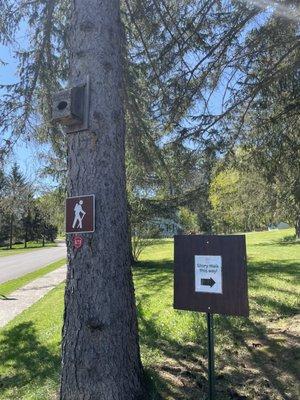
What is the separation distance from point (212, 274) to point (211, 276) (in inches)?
0.7

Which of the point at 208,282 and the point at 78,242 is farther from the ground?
the point at 78,242

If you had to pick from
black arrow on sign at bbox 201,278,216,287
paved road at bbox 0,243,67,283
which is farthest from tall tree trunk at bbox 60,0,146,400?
paved road at bbox 0,243,67,283

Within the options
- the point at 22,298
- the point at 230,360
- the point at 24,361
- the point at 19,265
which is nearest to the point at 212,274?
the point at 230,360

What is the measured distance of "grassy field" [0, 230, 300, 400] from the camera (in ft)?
13.6

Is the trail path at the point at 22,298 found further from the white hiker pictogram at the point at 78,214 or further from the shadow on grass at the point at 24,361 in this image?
the white hiker pictogram at the point at 78,214

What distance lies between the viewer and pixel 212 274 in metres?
3.51

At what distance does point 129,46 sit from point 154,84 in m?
0.68

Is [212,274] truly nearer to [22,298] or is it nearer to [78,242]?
[78,242]

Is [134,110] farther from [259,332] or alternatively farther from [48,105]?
[259,332]

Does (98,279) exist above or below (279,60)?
below

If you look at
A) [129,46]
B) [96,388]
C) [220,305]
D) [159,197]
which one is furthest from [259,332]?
[159,197]

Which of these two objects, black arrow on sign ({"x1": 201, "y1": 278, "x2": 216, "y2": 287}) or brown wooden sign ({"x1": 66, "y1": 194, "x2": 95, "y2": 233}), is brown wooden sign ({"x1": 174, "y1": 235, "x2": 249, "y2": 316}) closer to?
black arrow on sign ({"x1": 201, "y1": 278, "x2": 216, "y2": 287})

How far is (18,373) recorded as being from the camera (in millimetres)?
5352

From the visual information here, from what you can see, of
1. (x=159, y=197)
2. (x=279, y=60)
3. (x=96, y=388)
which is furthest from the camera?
(x=159, y=197)
